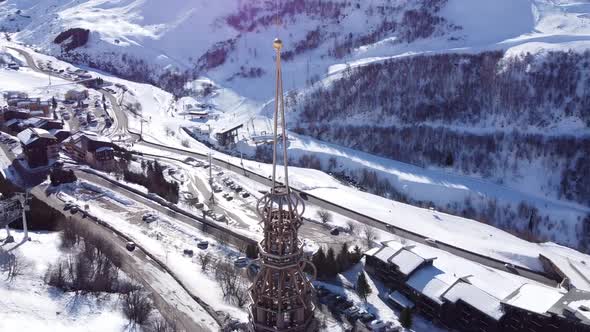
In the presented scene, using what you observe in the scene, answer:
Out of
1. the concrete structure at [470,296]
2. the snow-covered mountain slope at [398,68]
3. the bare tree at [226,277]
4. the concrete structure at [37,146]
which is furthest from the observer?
the snow-covered mountain slope at [398,68]

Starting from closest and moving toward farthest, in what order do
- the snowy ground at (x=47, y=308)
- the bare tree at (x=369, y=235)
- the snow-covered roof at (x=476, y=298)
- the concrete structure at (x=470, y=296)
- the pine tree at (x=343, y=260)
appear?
the snowy ground at (x=47, y=308)
the concrete structure at (x=470, y=296)
the snow-covered roof at (x=476, y=298)
the pine tree at (x=343, y=260)
the bare tree at (x=369, y=235)

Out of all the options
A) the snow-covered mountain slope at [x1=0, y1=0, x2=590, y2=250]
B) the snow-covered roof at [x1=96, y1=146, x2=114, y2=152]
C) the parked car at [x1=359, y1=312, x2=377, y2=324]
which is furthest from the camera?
the snow-covered mountain slope at [x1=0, y1=0, x2=590, y2=250]

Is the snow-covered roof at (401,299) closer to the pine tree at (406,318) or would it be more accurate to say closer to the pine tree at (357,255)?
the pine tree at (406,318)

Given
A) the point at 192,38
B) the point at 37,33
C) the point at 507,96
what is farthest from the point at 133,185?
the point at 37,33

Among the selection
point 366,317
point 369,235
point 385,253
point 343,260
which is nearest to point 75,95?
point 369,235

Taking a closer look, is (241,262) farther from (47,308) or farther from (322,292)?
(47,308)

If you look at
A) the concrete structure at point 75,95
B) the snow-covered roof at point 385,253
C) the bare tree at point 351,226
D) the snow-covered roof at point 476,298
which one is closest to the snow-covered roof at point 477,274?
the snow-covered roof at point 476,298

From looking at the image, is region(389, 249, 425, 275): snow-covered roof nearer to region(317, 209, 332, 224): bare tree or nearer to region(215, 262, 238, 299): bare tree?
region(215, 262, 238, 299): bare tree

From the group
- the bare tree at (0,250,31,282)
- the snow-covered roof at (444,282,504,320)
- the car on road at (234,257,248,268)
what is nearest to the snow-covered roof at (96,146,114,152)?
the car on road at (234,257,248,268)
